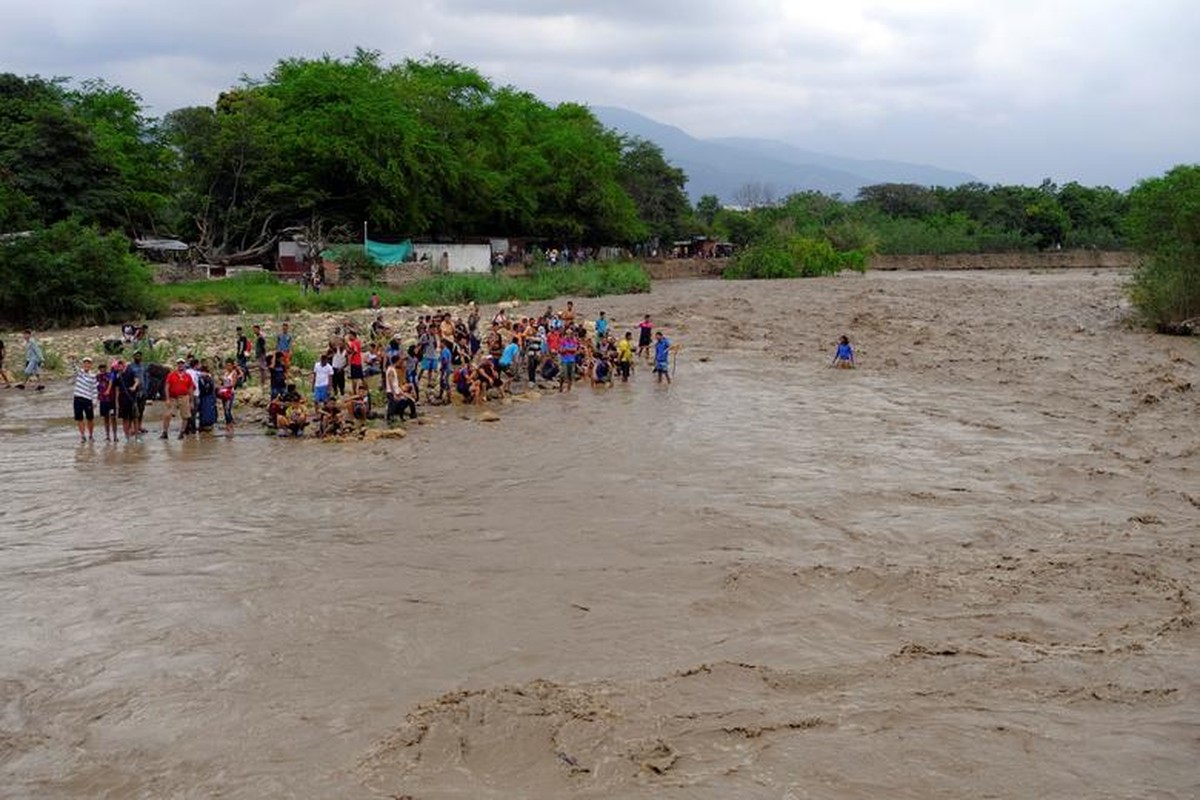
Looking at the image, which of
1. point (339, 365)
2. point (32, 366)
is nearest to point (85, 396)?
point (339, 365)

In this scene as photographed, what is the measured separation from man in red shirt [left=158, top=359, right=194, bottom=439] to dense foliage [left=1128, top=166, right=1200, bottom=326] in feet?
91.8

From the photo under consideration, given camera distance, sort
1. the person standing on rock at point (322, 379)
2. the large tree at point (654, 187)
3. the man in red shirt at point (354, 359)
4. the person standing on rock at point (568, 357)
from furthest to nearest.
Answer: the large tree at point (654, 187) < the person standing on rock at point (568, 357) < the man in red shirt at point (354, 359) < the person standing on rock at point (322, 379)

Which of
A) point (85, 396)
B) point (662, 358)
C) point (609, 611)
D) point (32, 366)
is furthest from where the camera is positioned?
point (32, 366)

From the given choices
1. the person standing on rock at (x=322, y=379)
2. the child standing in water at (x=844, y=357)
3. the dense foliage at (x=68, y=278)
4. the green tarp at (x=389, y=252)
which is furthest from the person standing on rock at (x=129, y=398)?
the green tarp at (x=389, y=252)

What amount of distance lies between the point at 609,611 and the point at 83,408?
11255mm

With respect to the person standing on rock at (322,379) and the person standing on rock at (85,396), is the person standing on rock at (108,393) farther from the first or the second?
the person standing on rock at (322,379)

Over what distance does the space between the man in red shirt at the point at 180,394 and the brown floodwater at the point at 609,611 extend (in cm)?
58

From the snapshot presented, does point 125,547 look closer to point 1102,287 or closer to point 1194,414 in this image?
point 1194,414

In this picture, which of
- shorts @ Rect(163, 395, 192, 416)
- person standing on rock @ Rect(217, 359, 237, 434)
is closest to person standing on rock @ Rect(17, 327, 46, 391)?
person standing on rock @ Rect(217, 359, 237, 434)

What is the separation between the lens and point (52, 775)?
6410 millimetres

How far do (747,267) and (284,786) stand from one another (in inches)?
2107

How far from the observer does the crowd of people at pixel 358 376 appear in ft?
55.4

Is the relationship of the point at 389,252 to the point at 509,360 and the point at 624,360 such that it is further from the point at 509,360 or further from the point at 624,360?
the point at 509,360

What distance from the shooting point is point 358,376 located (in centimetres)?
1891
